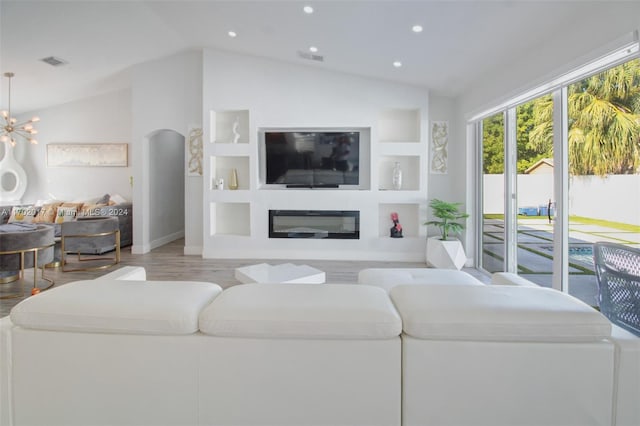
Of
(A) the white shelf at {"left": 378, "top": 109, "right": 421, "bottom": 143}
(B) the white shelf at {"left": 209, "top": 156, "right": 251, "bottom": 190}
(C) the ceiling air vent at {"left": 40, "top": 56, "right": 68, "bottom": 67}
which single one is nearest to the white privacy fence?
(A) the white shelf at {"left": 378, "top": 109, "right": 421, "bottom": 143}

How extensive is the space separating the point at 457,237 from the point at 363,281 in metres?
3.52

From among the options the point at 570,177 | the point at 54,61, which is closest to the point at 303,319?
the point at 570,177

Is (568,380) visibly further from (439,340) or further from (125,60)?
(125,60)

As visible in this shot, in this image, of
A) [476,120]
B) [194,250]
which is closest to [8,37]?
[194,250]

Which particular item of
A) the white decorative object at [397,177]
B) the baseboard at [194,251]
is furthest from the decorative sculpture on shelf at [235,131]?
the white decorative object at [397,177]

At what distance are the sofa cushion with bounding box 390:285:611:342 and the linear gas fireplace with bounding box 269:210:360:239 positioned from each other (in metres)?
4.54

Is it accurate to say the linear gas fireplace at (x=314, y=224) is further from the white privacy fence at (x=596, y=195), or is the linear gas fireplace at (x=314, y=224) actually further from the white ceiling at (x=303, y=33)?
the white privacy fence at (x=596, y=195)

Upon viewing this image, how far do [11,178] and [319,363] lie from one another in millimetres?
9097

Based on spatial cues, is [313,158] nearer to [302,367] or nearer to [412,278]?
[412,278]

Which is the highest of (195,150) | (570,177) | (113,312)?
(195,150)

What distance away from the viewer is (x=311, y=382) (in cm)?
113

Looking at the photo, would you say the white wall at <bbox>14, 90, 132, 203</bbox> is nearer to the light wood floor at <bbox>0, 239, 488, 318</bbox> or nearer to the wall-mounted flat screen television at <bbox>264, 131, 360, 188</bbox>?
the light wood floor at <bbox>0, 239, 488, 318</bbox>

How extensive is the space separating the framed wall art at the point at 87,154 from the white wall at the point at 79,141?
91 mm

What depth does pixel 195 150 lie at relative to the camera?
6.07 meters
